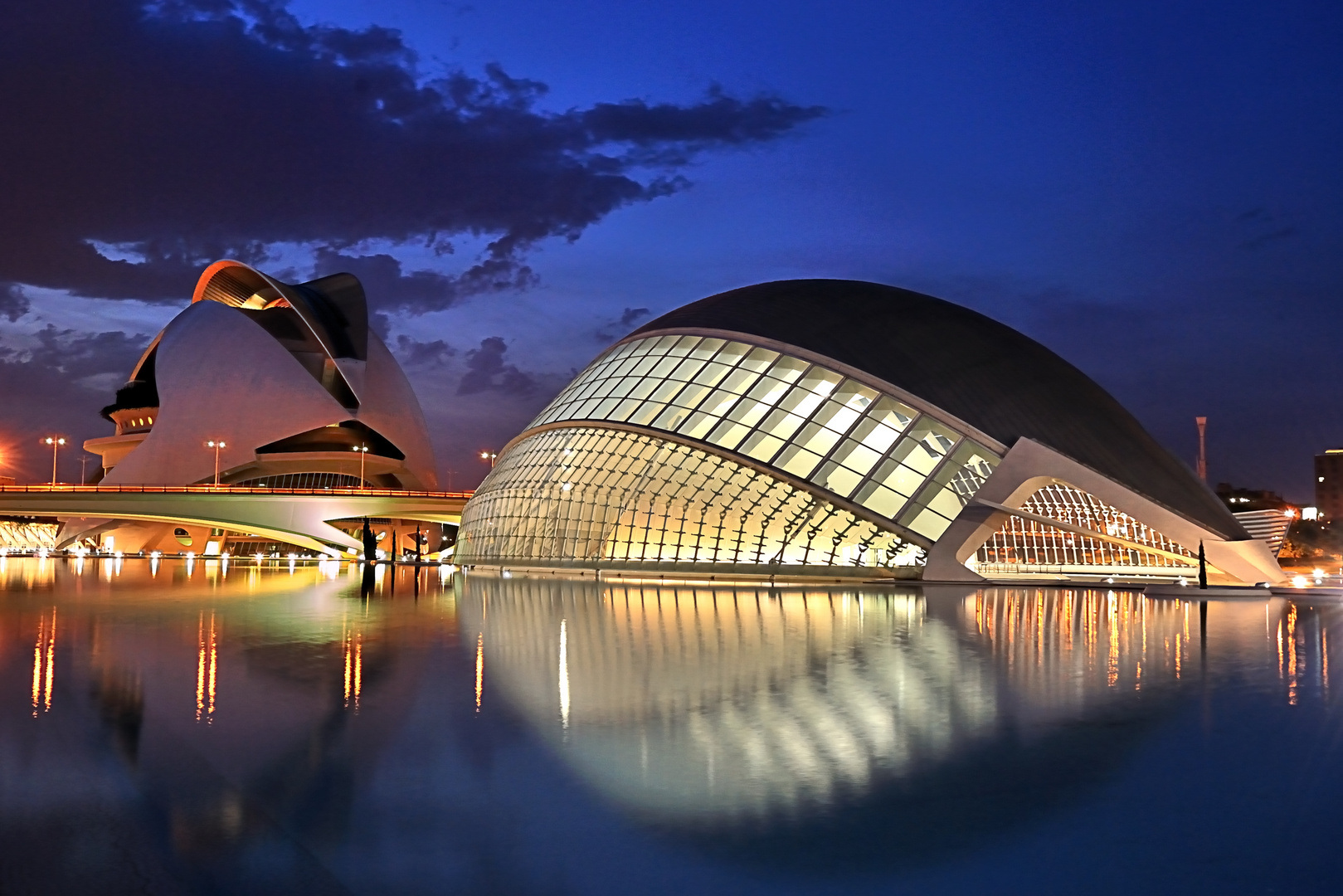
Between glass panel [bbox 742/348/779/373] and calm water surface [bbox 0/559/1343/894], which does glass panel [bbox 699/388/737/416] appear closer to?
glass panel [bbox 742/348/779/373]

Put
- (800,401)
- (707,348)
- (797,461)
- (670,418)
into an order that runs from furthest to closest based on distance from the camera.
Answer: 1. (707,348)
2. (670,418)
3. (800,401)
4. (797,461)

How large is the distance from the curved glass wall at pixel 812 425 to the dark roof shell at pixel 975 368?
76 centimetres

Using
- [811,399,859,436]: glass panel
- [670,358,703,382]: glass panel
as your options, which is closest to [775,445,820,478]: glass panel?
[811,399,859,436]: glass panel

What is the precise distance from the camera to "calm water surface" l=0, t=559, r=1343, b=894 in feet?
15.8

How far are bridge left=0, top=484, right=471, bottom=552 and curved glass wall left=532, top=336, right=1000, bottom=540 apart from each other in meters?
31.5

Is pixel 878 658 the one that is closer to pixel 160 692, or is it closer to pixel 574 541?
pixel 160 692

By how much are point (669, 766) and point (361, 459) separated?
262ft

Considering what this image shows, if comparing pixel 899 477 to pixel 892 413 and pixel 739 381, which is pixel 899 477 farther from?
pixel 739 381

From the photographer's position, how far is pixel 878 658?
12305 millimetres

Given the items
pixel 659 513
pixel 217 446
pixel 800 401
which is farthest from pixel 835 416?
pixel 217 446

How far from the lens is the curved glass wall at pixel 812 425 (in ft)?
97.9

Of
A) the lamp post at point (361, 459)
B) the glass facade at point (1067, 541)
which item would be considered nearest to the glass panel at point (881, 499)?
the glass facade at point (1067, 541)

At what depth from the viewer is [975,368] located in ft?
108

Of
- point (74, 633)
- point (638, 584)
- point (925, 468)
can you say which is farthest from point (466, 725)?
point (925, 468)
